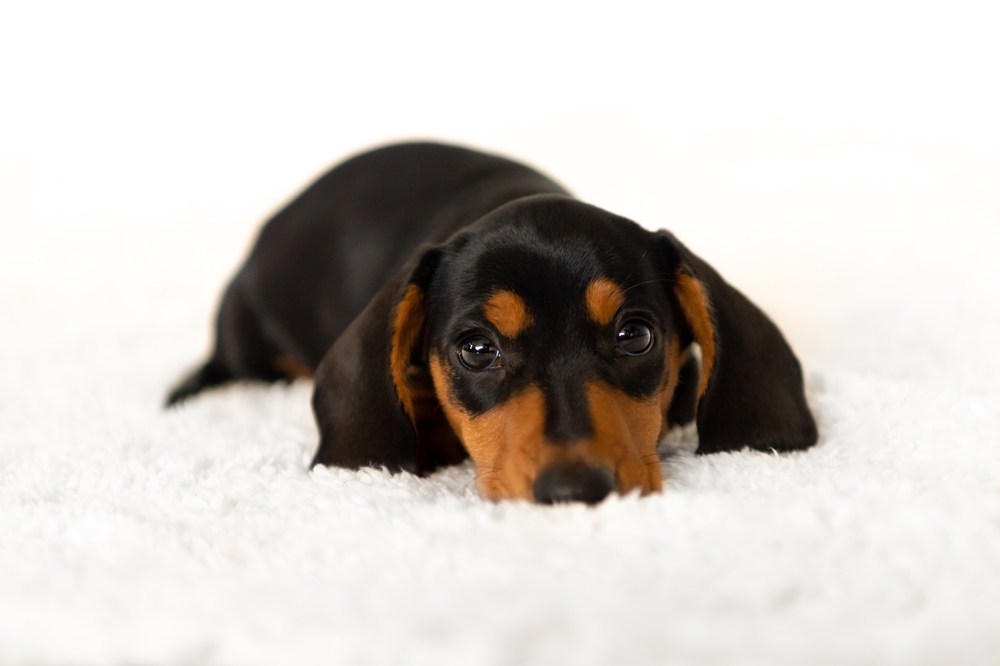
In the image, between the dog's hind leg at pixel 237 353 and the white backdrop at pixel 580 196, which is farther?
the dog's hind leg at pixel 237 353

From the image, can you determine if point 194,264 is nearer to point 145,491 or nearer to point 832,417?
point 145,491

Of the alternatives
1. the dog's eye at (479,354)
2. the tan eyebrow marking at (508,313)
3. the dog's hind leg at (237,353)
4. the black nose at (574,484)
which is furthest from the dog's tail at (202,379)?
the black nose at (574,484)

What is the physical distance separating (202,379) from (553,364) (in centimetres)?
217

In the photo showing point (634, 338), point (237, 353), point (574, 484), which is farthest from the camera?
point (237, 353)

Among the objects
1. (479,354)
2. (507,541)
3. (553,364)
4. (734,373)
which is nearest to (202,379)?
(479,354)

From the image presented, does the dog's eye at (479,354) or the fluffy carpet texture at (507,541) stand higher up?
the dog's eye at (479,354)

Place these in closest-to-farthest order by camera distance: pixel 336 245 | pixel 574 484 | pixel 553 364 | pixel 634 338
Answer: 1. pixel 574 484
2. pixel 553 364
3. pixel 634 338
4. pixel 336 245

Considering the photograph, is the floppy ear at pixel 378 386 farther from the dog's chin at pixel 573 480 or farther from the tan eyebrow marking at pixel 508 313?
the dog's chin at pixel 573 480

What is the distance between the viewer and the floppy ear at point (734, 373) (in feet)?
8.93

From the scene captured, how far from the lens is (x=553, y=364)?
8.32 ft

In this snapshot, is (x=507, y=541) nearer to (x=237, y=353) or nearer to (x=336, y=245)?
(x=336, y=245)

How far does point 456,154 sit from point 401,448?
172cm

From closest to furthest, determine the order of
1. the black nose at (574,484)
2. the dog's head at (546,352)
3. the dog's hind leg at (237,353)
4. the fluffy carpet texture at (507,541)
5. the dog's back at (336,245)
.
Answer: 1. the fluffy carpet texture at (507,541)
2. the black nose at (574,484)
3. the dog's head at (546,352)
4. the dog's back at (336,245)
5. the dog's hind leg at (237,353)

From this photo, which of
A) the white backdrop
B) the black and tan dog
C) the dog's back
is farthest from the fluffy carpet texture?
the dog's back
